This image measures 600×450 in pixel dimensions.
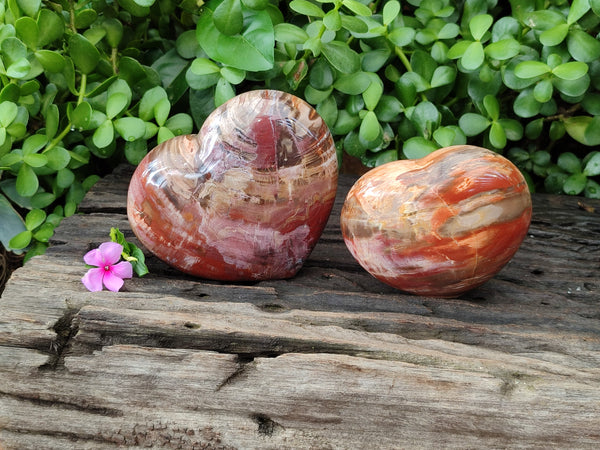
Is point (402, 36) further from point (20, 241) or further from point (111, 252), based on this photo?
point (20, 241)

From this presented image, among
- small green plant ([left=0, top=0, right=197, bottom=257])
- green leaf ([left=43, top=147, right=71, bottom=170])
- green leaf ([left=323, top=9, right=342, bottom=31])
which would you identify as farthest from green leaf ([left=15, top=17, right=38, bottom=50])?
green leaf ([left=323, top=9, right=342, bottom=31])

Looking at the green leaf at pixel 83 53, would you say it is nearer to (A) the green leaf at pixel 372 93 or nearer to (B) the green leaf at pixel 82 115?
(B) the green leaf at pixel 82 115

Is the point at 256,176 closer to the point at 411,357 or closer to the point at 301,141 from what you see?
the point at 301,141

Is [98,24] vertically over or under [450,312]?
over

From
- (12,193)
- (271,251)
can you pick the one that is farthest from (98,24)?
(271,251)

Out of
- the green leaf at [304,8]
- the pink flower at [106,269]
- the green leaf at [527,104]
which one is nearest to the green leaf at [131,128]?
the pink flower at [106,269]

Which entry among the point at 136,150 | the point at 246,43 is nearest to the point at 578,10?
the point at 246,43

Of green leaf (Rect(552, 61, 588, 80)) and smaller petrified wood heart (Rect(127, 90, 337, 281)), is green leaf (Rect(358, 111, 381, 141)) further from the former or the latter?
green leaf (Rect(552, 61, 588, 80))
